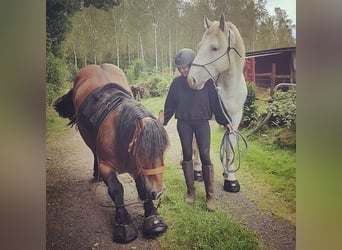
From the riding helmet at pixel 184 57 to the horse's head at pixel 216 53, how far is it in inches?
0.9

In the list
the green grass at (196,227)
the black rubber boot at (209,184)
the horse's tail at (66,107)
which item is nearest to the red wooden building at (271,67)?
the black rubber boot at (209,184)

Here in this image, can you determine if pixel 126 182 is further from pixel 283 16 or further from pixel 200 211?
pixel 283 16

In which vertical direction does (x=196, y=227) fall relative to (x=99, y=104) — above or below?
below

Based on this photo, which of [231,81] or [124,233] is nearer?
[124,233]

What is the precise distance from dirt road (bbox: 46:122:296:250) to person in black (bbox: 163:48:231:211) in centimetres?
5

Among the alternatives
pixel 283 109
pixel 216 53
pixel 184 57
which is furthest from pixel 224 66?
pixel 283 109

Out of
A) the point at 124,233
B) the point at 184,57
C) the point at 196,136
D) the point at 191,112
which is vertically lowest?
the point at 124,233

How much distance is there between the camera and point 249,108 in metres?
1.75

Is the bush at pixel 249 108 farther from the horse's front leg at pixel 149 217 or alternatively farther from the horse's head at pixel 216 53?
the horse's front leg at pixel 149 217

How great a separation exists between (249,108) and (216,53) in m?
0.28

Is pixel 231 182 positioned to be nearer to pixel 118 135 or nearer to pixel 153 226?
pixel 153 226

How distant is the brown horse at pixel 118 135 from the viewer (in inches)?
66.2
